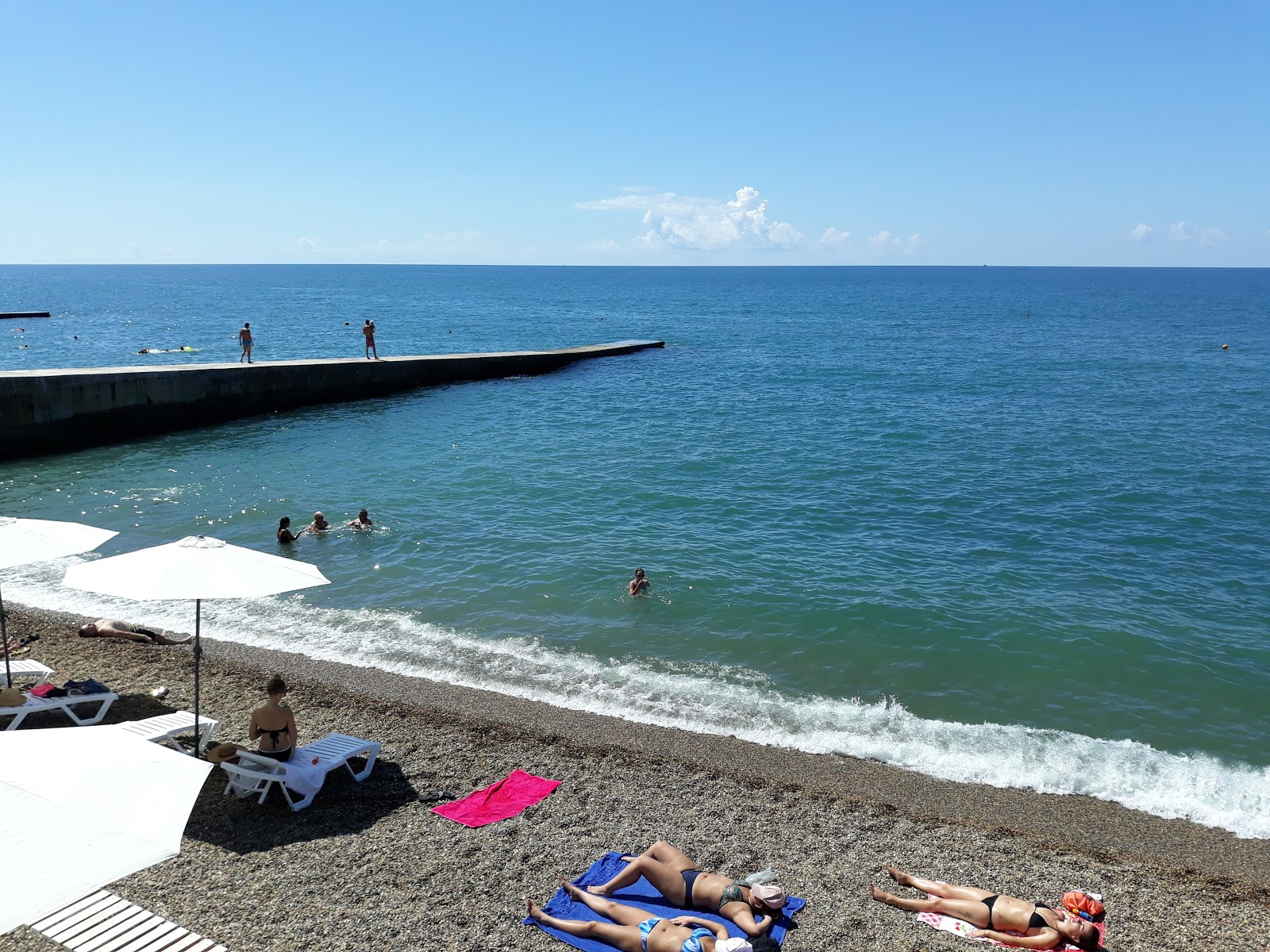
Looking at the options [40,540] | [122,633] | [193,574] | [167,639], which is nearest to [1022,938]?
[193,574]

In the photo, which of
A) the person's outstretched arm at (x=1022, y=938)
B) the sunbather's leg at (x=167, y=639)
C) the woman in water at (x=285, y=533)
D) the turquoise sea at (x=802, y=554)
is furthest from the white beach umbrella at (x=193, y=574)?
the woman in water at (x=285, y=533)

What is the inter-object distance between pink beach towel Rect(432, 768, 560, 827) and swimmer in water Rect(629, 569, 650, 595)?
6525 millimetres

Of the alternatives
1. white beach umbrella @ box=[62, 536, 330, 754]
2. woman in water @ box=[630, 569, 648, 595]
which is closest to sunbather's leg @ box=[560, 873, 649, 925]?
white beach umbrella @ box=[62, 536, 330, 754]

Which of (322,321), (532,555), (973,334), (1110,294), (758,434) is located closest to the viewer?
(532,555)

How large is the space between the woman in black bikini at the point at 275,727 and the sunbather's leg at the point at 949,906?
6118 millimetres

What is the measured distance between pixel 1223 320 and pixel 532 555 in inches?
3852

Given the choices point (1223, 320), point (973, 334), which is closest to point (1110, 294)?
point (1223, 320)

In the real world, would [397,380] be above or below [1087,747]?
above

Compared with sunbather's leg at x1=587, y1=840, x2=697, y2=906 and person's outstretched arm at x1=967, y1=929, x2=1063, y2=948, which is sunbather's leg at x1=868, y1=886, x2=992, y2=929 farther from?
sunbather's leg at x1=587, y1=840, x2=697, y2=906

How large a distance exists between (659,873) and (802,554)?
11632mm

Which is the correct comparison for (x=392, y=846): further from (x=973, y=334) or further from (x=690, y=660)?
(x=973, y=334)

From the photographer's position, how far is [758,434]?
31.7 metres

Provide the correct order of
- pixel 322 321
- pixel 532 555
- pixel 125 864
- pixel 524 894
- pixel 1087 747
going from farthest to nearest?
pixel 322 321 < pixel 532 555 < pixel 1087 747 < pixel 524 894 < pixel 125 864

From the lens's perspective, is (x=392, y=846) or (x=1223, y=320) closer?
(x=392, y=846)
